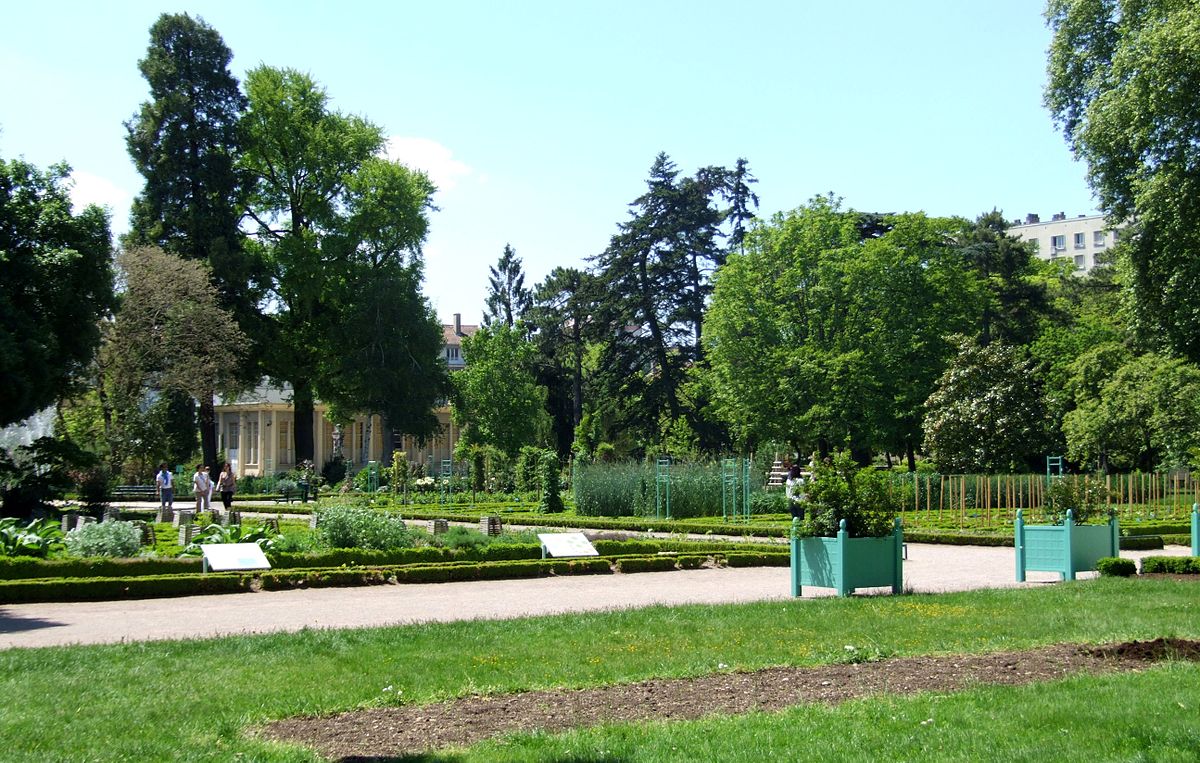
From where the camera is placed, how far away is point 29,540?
18172 millimetres

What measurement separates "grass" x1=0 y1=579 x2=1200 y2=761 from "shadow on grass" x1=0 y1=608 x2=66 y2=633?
9.11 feet

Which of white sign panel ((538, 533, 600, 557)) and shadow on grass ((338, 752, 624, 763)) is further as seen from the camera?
white sign panel ((538, 533, 600, 557))

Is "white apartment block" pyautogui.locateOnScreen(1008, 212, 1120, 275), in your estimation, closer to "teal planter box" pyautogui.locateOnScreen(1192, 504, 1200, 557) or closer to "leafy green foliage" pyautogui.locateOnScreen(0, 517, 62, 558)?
"teal planter box" pyautogui.locateOnScreen(1192, 504, 1200, 557)

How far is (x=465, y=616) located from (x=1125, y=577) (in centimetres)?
941

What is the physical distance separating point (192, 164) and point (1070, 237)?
89988 millimetres

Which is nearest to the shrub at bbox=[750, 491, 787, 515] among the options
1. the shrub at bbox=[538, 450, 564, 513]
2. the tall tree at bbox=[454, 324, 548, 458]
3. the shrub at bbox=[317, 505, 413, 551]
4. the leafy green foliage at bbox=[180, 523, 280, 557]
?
the shrub at bbox=[538, 450, 564, 513]

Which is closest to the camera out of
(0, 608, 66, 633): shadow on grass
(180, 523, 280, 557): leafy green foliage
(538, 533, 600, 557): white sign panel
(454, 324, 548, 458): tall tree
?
(0, 608, 66, 633): shadow on grass

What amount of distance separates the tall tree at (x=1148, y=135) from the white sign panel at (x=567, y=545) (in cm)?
1714

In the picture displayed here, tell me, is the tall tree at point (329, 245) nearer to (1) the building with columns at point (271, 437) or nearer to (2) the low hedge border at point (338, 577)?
(1) the building with columns at point (271, 437)

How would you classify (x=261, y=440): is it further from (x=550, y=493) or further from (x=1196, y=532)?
(x=1196, y=532)

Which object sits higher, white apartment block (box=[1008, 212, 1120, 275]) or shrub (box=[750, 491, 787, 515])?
white apartment block (box=[1008, 212, 1120, 275])

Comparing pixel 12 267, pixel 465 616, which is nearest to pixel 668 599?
pixel 465 616

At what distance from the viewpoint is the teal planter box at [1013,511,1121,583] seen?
1703cm

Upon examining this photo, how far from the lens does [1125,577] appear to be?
1634cm
